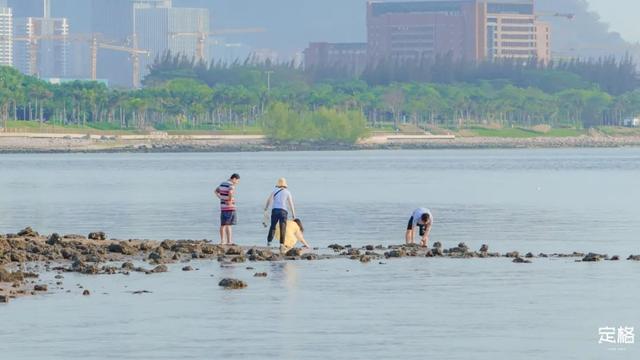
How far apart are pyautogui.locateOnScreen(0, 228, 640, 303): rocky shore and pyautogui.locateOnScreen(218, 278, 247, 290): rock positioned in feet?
6.51

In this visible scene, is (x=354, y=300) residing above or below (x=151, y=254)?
below

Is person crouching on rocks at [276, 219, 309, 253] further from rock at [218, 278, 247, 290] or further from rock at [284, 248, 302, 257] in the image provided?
rock at [218, 278, 247, 290]

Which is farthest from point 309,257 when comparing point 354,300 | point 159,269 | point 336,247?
point 354,300

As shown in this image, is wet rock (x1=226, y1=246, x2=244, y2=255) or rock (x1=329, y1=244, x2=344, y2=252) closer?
wet rock (x1=226, y1=246, x2=244, y2=255)

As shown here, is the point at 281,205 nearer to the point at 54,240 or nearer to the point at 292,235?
the point at 292,235

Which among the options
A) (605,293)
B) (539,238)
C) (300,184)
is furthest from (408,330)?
(300,184)

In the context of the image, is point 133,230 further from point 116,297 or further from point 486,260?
point 116,297

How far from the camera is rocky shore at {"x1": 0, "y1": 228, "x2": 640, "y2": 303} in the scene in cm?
4122

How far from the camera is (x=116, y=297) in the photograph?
35.4 m

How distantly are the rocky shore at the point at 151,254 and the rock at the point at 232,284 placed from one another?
1984 millimetres

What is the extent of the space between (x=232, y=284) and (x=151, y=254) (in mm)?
7037

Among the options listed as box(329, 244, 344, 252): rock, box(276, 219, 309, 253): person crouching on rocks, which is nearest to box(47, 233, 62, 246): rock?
box(276, 219, 309, 253): person crouching on rocks

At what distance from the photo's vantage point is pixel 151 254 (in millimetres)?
44062

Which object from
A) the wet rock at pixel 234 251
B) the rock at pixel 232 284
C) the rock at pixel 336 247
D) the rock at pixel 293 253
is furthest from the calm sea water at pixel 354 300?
the rock at pixel 336 247
